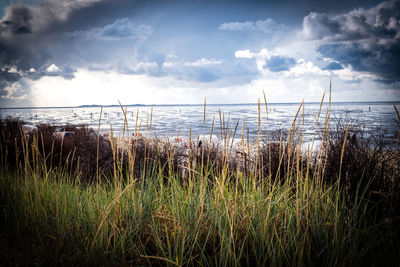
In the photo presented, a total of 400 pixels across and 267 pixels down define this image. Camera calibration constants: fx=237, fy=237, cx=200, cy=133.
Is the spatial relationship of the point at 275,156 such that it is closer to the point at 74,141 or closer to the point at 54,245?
the point at 54,245

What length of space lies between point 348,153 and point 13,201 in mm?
4091

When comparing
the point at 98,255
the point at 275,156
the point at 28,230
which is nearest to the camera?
the point at 98,255

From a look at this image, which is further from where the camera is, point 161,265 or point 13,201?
point 13,201

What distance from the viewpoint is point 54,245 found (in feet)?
6.07

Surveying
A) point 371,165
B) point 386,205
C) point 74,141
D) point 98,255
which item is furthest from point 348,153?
point 74,141

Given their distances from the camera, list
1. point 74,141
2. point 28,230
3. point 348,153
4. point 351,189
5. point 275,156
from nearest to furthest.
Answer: point 28,230
point 351,189
point 348,153
point 275,156
point 74,141

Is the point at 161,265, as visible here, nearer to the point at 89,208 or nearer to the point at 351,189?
the point at 89,208

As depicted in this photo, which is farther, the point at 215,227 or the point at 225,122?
the point at 225,122

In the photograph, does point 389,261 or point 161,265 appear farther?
point 161,265

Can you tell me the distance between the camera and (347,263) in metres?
1.61

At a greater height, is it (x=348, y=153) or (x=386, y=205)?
(x=348, y=153)

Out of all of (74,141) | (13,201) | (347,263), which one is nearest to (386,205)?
(347,263)


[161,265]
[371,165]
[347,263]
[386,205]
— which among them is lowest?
[161,265]

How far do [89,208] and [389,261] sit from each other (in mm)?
2398
